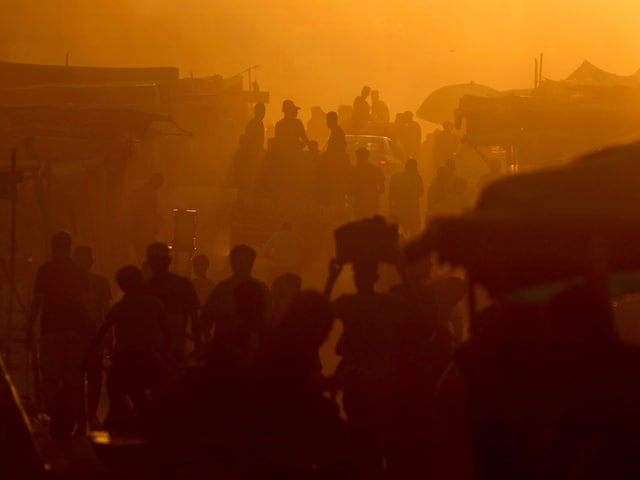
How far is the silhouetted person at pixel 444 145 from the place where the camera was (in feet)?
96.1

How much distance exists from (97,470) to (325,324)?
182 centimetres

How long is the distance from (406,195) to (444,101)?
1248 centimetres

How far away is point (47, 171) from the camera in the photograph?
21.1 meters

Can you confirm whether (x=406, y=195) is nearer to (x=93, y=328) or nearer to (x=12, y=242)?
(x=12, y=242)

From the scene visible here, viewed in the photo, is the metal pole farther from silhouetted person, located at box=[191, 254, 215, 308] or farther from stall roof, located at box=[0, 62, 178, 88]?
stall roof, located at box=[0, 62, 178, 88]

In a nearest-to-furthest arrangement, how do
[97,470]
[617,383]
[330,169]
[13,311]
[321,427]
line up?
[617,383], [321,427], [97,470], [13,311], [330,169]

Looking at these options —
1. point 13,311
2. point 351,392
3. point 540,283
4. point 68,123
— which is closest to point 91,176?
point 68,123

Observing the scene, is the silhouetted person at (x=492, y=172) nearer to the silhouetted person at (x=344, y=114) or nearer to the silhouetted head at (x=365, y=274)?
the silhouetted person at (x=344, y=114)

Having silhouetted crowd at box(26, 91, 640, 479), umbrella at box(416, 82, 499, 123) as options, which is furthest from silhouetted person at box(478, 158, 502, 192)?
umbrella at box(416, 82, 499, 123)

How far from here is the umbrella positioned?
3597 centimetres

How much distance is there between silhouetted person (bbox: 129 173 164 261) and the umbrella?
13743 mm

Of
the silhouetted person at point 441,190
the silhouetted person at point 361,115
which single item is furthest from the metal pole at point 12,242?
the silhouetted person at point 361,115

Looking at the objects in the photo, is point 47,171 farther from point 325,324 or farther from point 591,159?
point 591,159

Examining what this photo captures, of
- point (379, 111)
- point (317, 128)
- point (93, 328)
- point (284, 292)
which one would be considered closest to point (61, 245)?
point (93, 328)
